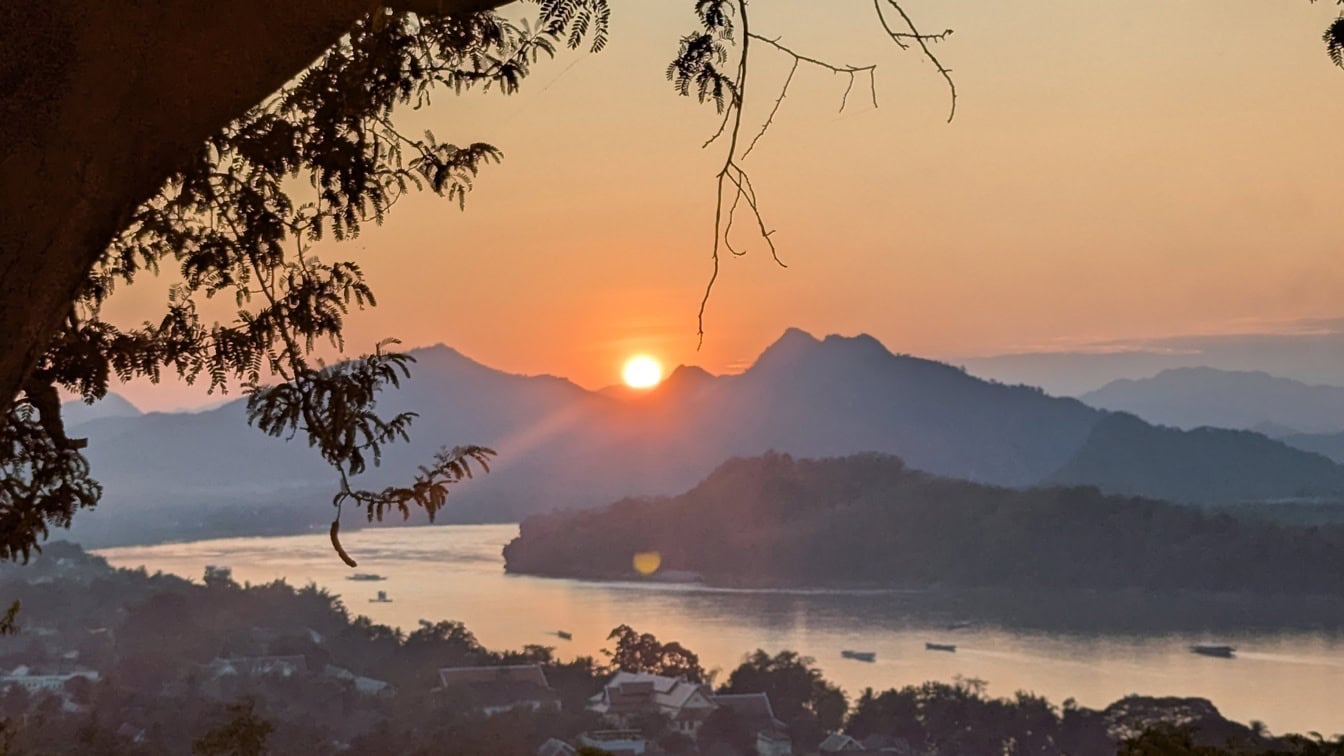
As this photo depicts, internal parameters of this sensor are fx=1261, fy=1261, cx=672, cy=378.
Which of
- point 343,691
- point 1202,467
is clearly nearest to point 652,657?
point 343,691

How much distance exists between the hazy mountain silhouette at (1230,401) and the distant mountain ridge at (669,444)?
0.95 meters

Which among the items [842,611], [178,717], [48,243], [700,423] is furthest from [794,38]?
[700,423]

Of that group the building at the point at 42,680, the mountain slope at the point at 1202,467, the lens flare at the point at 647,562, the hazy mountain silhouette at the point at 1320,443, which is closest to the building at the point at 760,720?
the building at the point at 42,680

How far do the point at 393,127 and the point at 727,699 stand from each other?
751cm

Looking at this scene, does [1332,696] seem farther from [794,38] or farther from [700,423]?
[700,423]

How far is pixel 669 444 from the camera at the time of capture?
747 inches

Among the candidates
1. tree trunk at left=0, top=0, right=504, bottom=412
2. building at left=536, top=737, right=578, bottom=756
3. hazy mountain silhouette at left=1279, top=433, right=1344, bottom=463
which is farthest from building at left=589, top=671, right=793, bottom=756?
hazy mountain silhouette at left=1279, top=433, right=1344, bottom=463

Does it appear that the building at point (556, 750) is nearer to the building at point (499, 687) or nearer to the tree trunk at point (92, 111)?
the building at point (499, 687)

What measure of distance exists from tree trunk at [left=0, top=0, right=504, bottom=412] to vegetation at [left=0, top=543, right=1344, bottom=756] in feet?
11.0

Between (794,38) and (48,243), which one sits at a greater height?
(794,38)

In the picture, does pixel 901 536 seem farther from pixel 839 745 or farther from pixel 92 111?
pixel 92 111

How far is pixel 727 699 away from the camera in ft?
29.7

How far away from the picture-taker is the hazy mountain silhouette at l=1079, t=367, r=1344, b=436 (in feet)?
68.7

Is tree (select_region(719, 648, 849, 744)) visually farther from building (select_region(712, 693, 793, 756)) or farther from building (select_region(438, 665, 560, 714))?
building (select_region(438, 665, 560, 714))
